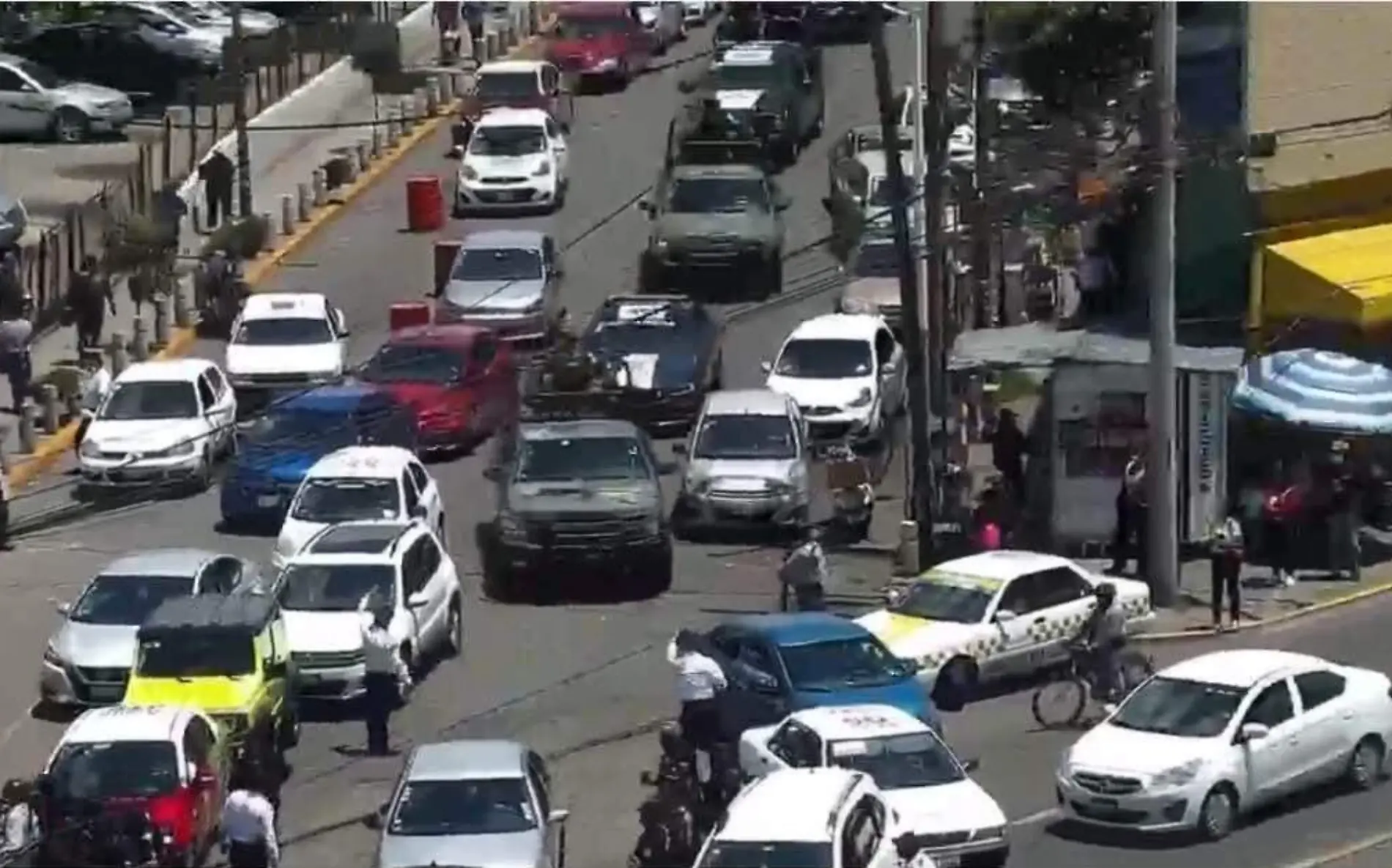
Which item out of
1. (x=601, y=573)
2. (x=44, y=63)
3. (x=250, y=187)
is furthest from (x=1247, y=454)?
(x=44, y=63)

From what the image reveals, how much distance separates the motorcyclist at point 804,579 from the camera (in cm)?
3206

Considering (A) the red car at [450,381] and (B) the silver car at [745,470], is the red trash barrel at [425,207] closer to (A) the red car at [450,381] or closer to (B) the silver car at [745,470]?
(A) the red car at [450,381]

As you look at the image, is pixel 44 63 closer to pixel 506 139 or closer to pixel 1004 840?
pixel 506 139

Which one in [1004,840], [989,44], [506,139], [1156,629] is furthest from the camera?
[506,139]

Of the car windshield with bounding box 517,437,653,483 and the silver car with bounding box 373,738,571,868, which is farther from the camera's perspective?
the car windshield with bounding box 517,437,653,483

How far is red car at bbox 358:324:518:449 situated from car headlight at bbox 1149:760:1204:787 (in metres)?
14.3

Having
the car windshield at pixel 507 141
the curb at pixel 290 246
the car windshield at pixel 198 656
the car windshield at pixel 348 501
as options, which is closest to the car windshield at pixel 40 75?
the curb at pixel 290 246

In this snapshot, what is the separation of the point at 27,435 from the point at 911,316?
1103 centimetres

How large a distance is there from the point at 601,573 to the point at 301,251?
16.8 metres

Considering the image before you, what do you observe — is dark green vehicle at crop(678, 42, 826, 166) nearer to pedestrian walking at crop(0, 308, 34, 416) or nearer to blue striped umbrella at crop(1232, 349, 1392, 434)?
pedestrian walking at crop(0, 308, 34, 416)

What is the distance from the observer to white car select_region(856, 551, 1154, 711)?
1176 inches

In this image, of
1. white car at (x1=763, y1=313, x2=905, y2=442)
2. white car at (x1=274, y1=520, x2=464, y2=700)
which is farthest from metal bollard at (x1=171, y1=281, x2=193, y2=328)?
white car at (x1=274, y1=520, x2=464, y2=700)

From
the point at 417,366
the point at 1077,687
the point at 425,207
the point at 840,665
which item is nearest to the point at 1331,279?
the point at 1077,687

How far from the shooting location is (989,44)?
47.5 meters
